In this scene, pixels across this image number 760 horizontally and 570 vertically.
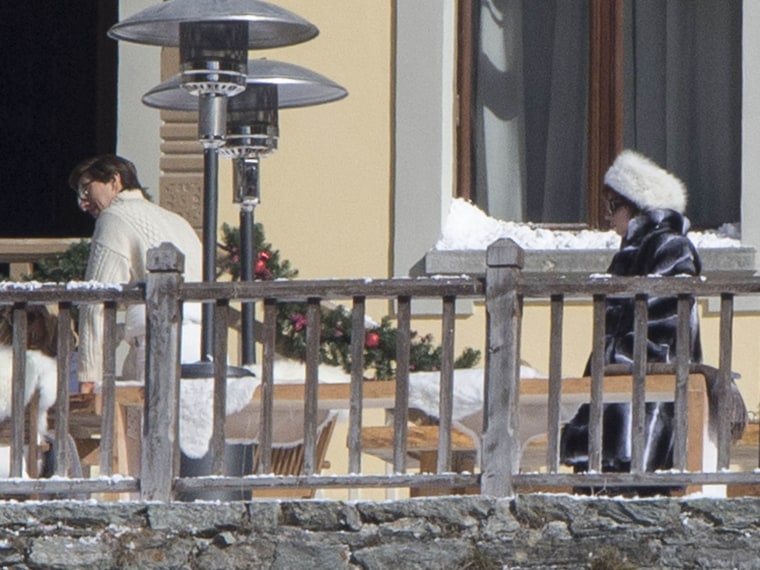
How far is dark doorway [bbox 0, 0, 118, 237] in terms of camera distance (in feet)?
47.7

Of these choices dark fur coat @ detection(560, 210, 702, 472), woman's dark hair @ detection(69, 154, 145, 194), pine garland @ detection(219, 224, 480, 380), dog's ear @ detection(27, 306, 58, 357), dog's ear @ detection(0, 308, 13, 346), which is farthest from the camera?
pine garland @ detection(219, 224, 480, 380)

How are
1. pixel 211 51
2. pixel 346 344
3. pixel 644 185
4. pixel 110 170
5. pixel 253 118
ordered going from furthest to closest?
pixel 346 344 < pixel 253 118 < pixel 110 170 < pixel 211 51 < pixel 644 185

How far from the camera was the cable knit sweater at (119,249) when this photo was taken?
9.28m

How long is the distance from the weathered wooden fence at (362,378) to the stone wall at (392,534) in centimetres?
8

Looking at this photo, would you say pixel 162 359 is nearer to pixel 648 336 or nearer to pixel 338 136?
pixel 648 336

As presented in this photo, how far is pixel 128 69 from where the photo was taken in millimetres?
11203

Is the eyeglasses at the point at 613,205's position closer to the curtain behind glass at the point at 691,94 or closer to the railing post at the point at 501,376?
the railing post at the point at 501,376

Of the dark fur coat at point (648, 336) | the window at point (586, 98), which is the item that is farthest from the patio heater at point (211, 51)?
the window at point (586, 98)

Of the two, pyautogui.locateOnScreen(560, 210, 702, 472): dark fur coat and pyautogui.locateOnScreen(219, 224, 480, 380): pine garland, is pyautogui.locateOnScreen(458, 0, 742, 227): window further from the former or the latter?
pyautogui.locateOnScreen(560, 210, 702, 472): dark fur coat

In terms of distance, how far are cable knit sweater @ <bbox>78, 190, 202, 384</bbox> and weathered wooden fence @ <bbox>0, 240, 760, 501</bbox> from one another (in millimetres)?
1122

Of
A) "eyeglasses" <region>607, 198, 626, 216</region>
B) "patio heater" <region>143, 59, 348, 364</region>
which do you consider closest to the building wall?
"patio heater" <region>143, 59, 348, 364</region>

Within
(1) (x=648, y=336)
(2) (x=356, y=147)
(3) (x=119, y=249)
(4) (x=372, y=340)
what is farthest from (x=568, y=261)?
(3) (x=119, y=249)

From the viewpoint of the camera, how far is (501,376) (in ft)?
26.1

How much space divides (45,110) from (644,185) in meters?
6.87
